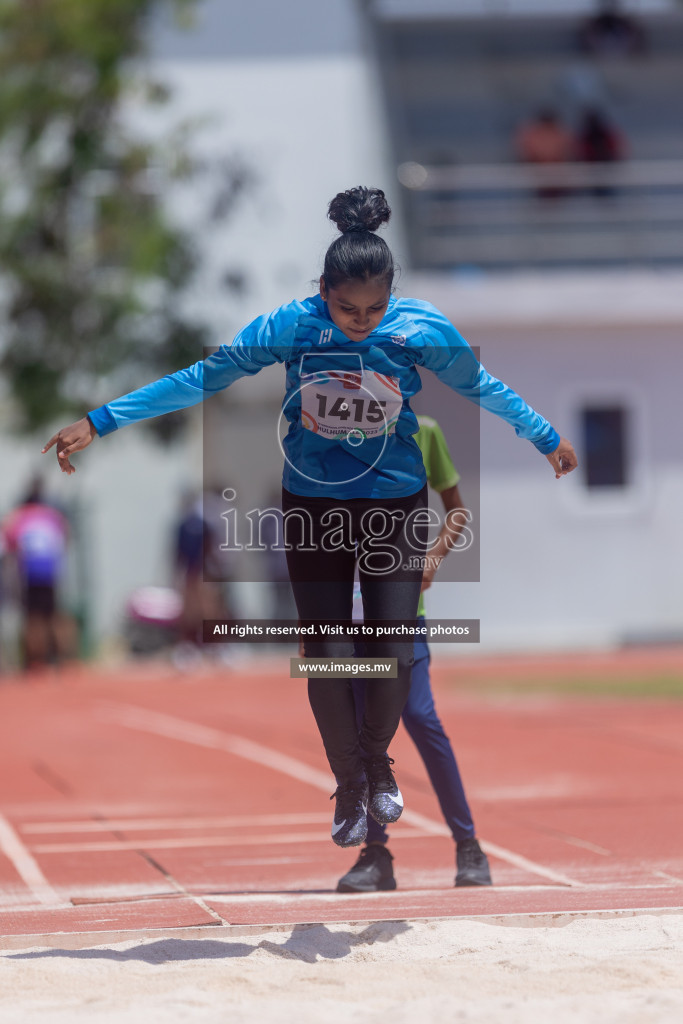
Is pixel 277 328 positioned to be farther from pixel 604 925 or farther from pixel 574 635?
pixel 574 635

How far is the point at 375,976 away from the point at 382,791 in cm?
75

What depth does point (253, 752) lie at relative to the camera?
11383mm

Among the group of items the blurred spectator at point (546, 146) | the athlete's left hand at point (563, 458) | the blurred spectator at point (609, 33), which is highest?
the blurred spectator at point (609, 33)

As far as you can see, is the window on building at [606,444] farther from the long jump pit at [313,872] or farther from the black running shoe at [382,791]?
the black running shoe at [382,791]

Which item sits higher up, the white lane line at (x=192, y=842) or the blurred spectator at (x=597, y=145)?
the blurred spectator at (x=597, y=145)

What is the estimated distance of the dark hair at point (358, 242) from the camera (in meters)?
4.77

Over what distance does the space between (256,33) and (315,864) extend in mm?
19722

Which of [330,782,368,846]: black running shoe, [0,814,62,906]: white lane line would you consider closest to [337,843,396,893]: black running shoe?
[330,782,368,846]: black running shoe

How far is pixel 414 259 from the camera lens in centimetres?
2027

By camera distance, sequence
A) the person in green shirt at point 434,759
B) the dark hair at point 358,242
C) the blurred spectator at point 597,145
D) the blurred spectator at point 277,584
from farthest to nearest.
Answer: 1. the blurred spectator at point 597,145
2. the blurred spectator at point 277,584
3. the person in green shirt at point 434,759
4. the dark hair at point 358,242

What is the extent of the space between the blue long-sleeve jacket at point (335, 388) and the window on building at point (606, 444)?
15955mm

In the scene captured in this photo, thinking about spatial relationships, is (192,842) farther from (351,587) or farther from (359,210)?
(359,210)

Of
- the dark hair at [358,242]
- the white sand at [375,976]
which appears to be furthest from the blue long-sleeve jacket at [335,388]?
the white sand at [375,976]

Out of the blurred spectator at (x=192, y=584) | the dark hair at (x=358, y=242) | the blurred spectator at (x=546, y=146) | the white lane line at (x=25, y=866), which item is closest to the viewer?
the dark hair at (x=358, y=242)
